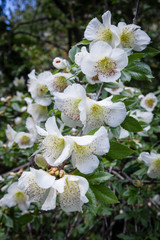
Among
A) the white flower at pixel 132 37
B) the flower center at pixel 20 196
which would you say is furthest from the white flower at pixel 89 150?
the flower center at pixel 20 196

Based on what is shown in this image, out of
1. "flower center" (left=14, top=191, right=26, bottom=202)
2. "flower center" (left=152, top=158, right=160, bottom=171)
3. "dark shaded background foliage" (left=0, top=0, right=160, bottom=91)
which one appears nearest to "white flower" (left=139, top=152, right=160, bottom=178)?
"flower center" (left=152, top=158, right=160, bottom=171)

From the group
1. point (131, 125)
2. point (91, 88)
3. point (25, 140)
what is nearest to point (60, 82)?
point (91, 88)

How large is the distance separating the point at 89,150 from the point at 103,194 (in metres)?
0.20

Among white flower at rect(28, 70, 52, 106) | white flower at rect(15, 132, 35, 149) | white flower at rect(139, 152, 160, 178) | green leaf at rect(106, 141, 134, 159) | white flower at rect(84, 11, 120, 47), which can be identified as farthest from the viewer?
white flower at rect(15, 132, 35, 149)

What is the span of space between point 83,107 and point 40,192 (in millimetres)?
359

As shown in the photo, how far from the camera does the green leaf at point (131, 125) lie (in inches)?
35.7

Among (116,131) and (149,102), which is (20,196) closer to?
(116,131)

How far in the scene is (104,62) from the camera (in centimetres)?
94

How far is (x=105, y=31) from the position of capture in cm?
98

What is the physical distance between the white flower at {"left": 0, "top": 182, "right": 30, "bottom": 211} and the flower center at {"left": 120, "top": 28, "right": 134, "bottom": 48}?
0.99 meters

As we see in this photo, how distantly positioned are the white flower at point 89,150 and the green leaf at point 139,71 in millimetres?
382

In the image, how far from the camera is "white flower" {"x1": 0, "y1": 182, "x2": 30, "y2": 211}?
1340 millimetres

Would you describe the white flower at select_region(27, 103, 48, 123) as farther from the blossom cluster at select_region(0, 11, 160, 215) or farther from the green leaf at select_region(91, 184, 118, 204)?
the green leaf at select_region(91, 184, 118, 204)

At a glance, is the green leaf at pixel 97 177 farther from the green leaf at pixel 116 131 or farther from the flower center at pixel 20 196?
the flower center at pixel 20 196
